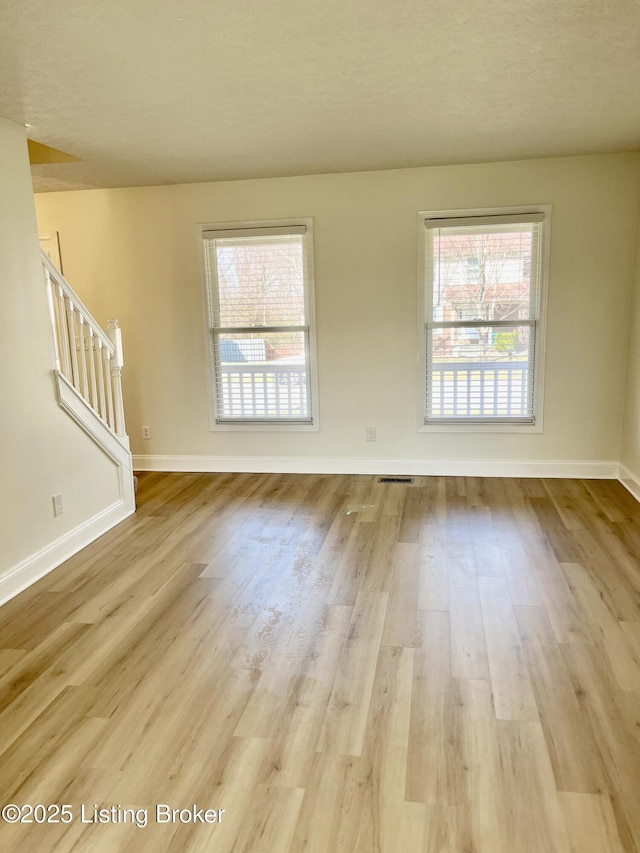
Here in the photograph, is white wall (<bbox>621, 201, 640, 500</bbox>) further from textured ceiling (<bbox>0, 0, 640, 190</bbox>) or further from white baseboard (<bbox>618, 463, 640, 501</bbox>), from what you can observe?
textured ceiling (<bbox>0, 0, 640, 190</bbox>)

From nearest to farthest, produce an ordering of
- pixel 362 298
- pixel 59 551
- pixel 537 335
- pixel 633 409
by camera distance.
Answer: pixel 59 551
pixel 633 409
pixel 537 335
pixel 362 298

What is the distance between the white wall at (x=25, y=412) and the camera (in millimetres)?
3090

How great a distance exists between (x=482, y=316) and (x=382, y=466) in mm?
1514

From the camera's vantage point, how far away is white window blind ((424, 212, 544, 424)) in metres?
4.63

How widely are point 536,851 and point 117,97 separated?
3498mm

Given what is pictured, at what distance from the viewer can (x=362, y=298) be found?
16.1ft

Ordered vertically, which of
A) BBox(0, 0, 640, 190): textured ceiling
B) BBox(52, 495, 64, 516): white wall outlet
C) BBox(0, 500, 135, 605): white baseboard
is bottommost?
BBox(0, 500, 135, 605): white baseboard

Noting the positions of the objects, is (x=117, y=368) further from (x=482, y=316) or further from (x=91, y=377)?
(x=482, y=316)

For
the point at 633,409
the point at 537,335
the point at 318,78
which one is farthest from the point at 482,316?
the point at 318,78

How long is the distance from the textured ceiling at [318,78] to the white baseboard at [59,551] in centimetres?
239

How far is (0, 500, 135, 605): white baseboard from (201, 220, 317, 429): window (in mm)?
1486

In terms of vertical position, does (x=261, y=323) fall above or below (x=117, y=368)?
above

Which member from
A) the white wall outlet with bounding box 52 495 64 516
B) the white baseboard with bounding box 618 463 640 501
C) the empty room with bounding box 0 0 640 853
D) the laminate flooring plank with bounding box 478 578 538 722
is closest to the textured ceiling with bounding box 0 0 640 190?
the empty room with bounding box 0 0 640 853

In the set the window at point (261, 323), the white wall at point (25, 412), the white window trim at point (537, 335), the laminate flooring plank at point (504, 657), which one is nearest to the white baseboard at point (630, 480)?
the white window trim at point (537, 335)
